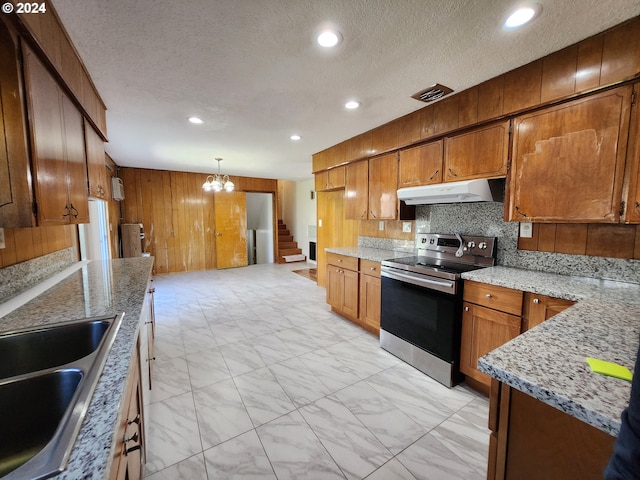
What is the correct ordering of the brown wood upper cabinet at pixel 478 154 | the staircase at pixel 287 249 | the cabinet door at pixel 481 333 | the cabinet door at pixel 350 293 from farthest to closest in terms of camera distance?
the staircase at pixel 287 249, the cabinet door at pixel 350 293, the brown wood upper cabinet at pixel 478 154, the cabinet door at pixel 481 333

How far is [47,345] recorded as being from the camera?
3.79 feet

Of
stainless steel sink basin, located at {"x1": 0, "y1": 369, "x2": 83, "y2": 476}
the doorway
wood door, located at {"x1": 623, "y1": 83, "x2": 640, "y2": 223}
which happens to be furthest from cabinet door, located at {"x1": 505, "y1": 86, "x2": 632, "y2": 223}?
the doorway

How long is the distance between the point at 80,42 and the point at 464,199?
2.87 meters

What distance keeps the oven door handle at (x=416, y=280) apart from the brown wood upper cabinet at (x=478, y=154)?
36.3 inches

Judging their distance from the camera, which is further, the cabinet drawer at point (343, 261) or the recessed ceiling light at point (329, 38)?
the cabinet drawer at point (343, 261)

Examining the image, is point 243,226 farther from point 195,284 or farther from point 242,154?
point 242,154

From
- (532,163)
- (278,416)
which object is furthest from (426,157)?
(278,416)

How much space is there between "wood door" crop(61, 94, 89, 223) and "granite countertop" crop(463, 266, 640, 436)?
2363 millimetres

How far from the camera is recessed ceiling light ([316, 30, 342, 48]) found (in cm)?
150

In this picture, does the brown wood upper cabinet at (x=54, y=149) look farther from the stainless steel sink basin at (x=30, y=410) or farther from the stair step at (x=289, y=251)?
the stair step at (x=289, y=251)

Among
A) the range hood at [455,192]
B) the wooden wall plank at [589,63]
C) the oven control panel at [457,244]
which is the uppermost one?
the wooden wall plank at [589,63]

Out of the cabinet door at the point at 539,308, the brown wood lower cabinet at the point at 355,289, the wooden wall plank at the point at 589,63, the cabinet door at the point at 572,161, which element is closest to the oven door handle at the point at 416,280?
the brown wood lower cabinet at the point at 355,289

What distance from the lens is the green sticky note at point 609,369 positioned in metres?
0.78

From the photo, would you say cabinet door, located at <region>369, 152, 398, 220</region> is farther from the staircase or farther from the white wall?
the white wall
